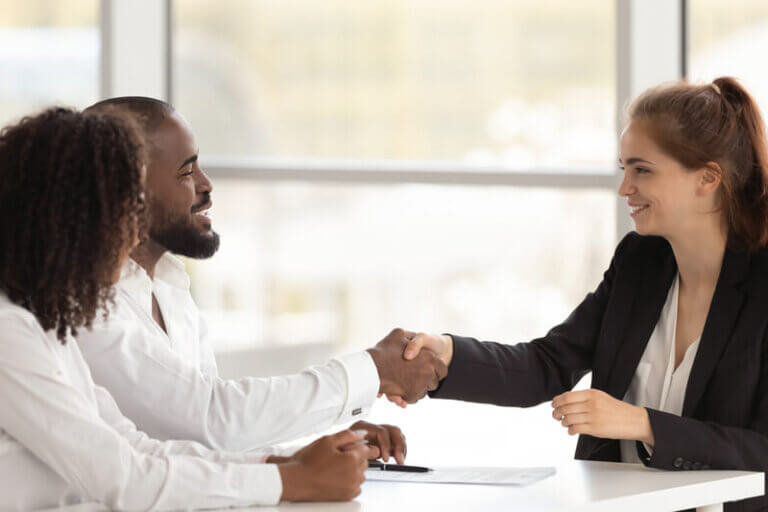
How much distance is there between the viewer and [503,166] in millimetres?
4223

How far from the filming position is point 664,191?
2.38 metres

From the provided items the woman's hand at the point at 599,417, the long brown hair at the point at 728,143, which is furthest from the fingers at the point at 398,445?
the long brown hair at the point at 728,143

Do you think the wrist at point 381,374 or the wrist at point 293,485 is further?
the wrist at point 381,374

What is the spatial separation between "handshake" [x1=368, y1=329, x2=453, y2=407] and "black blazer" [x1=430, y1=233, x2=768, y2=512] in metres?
0.03

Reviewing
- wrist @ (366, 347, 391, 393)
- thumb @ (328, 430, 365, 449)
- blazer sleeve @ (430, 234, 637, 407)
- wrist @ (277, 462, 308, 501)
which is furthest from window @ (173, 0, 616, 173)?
wrist @ (277, 462, 308, 501)

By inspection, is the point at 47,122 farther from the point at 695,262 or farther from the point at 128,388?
the point at 695,262

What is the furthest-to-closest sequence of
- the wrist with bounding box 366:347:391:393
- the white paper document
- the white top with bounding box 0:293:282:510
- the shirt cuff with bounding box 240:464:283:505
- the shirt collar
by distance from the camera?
the wrist with bounding box 366:347:391:393, the shirt collar, the white paper document, the shirt cuff with bounding box 240:464:283:505, the white top with bounding box 0:293:282:510

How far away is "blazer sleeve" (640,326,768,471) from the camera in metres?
2.09

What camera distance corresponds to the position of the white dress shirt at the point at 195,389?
2.01 metres

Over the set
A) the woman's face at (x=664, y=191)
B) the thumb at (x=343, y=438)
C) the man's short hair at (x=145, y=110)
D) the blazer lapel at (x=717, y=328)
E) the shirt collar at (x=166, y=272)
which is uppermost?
the man's short hair at (x=145, y=110)

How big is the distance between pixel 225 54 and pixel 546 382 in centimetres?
272

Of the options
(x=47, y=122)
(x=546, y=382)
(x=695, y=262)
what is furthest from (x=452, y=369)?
(x=47, y=122)

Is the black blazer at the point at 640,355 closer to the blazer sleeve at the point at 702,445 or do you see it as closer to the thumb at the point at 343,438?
the blazer sleeve at the point at 702,445

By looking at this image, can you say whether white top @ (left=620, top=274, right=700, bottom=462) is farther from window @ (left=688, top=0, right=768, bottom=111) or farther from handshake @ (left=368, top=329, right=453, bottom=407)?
window @ (left=688, top=0, right=768, bottom=111)
